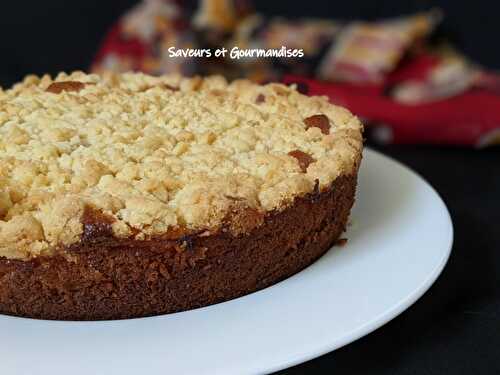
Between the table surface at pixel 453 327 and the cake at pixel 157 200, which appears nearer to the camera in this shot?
the cake at pixel 157 200

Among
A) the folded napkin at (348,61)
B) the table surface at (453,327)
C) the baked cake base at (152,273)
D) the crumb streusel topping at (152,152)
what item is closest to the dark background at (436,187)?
the table surface at (453,327)

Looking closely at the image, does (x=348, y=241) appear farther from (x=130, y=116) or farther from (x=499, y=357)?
(x=130, y=116)

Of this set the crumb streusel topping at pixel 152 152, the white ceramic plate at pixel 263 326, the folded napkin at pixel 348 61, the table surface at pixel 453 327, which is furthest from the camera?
the folded napkin at pixel 348 61

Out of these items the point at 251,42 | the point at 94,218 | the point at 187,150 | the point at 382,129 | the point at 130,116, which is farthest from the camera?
the point at 251,42

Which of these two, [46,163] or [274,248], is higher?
[46,163]

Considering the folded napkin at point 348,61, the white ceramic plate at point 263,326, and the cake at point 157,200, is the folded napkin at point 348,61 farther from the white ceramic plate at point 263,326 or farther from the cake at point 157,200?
the white ceramic plate at point 263,326

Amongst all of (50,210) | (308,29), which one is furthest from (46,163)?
(308,29)

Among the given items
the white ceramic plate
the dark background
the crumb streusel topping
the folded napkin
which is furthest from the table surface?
the folded napkin

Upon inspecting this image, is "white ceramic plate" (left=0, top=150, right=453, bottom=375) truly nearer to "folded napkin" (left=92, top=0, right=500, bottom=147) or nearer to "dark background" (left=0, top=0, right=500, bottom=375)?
"dark background" (left=0, top=0, right=500, bottom=375)
